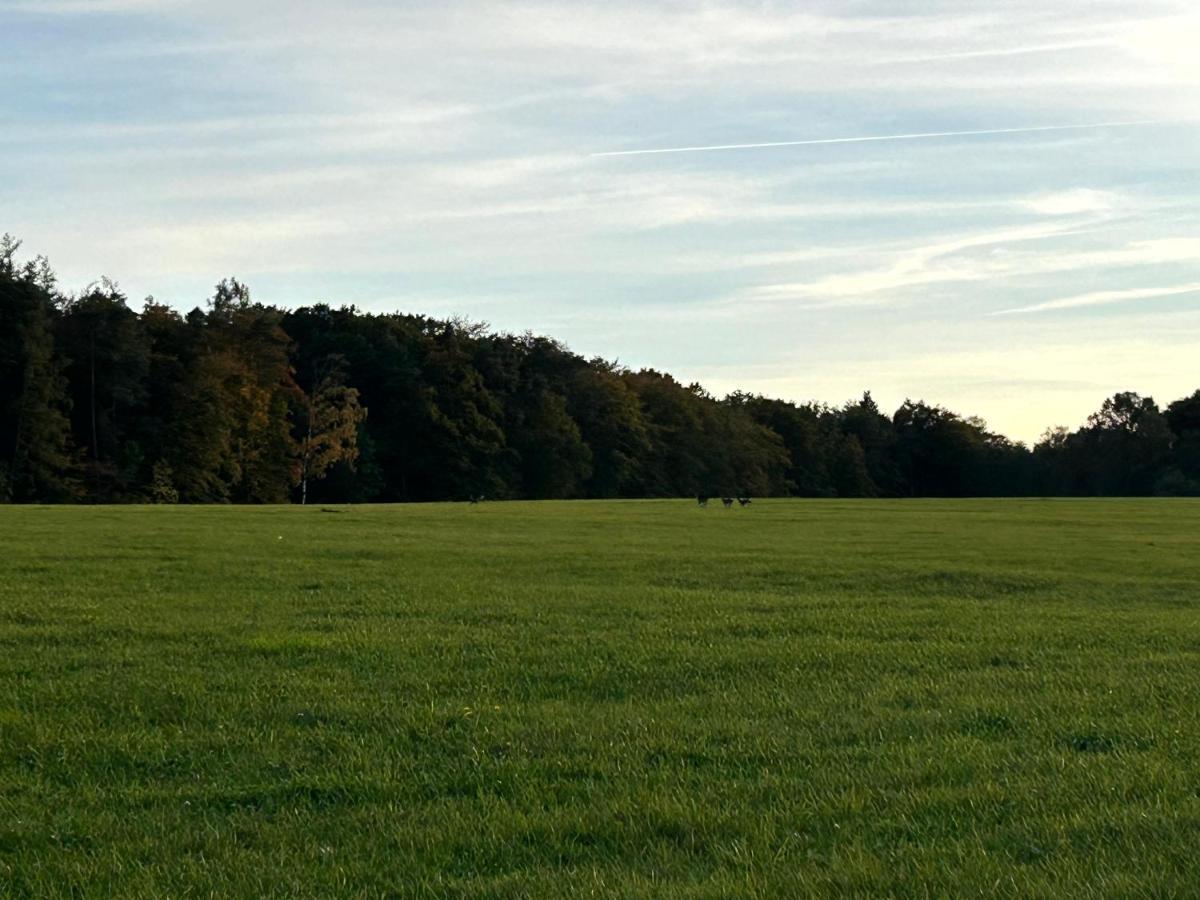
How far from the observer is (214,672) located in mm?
10773

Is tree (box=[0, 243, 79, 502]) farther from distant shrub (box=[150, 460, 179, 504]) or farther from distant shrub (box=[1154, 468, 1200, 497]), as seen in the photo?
distant shrub (box=[1154, 468, 1200, 497])

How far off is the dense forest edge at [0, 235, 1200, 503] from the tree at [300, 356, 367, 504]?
0.78ft

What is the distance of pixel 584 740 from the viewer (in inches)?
327

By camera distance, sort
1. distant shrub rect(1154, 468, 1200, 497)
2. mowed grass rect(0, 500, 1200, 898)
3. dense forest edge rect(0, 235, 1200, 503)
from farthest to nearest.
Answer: distant shrub rect(1154, 468, 1200, 497), dense forest edge rect(0, 235, 1200, 503), mowed grass rect(0, 500, 1200, 898)

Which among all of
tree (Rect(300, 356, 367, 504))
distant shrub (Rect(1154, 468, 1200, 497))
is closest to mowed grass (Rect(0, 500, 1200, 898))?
tree (Rect(300, 356, 367, 504))

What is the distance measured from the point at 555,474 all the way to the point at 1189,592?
95057 millimetres

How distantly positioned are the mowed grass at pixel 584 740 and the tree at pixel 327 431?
77.1m

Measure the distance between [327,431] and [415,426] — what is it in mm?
11376

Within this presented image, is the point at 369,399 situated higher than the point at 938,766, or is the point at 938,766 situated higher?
the point at 369,399

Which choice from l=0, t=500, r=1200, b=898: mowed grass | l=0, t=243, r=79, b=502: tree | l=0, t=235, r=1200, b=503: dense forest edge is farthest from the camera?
l=0, t=235, r=1200, b=503: dense forest edge

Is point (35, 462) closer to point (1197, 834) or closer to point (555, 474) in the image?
point (555, 474)

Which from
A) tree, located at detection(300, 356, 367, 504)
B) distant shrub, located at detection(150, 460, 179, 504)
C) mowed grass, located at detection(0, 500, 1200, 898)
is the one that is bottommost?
mowed grass, located at detection(0, 500, 1200, 898)

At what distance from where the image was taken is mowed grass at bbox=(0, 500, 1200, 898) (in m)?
5.86

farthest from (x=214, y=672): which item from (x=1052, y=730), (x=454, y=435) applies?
(x=454, y=435)
